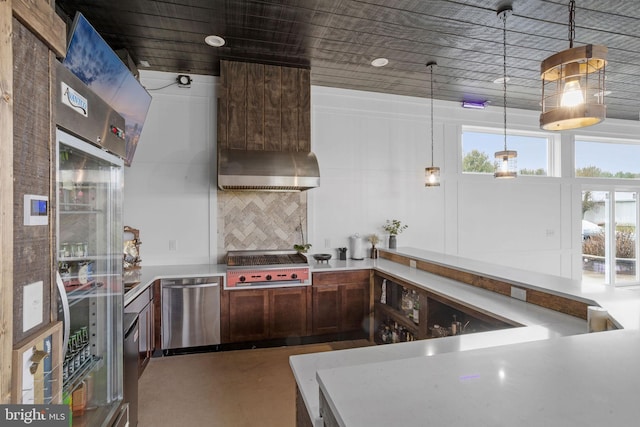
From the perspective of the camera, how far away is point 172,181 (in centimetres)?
377

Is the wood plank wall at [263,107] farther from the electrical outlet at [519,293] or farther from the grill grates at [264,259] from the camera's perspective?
the electrical outlet at [519,293]

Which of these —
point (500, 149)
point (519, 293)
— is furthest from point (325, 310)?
point (500, 149)

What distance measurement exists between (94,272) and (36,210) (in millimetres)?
716

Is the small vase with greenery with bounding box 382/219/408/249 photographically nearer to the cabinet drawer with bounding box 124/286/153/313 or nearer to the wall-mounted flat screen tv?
the cabinet drawer with bounding box 124/286/153/313

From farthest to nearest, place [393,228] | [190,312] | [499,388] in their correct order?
[393,228] → [190,312] → [499,388]

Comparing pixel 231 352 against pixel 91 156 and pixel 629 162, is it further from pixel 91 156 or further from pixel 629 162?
pixel 629 162

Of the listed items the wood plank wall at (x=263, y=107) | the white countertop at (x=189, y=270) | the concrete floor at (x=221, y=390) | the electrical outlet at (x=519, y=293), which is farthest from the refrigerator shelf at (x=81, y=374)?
the electrical outlet at (x=519, y=293)

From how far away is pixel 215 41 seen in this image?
2.99 m

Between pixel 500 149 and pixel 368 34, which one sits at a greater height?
pixel 368 34

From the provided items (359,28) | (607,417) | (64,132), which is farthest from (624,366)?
(359,28)

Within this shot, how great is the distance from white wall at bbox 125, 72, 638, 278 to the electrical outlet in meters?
2.28

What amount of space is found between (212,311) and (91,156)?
7.66 ft

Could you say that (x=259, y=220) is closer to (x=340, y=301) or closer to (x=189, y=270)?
(x=189, y=270)

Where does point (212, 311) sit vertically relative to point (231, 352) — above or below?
above
